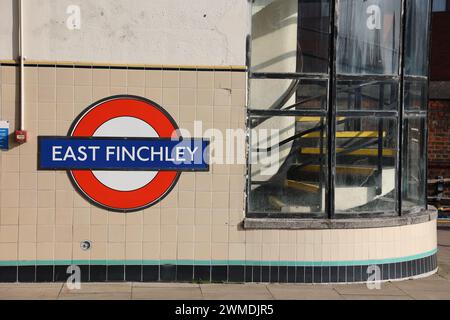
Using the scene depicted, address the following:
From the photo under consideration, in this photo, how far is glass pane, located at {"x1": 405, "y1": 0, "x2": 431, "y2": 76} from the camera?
9.09m

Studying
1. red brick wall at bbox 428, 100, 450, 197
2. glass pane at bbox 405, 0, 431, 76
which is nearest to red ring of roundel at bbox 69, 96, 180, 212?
glass pane at bbox 405, 0, 431, 76

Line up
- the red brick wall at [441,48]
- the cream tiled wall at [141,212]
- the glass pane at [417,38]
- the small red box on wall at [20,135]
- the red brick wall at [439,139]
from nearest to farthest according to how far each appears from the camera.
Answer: the small red box on wall at [20,135] < the cream tiled wall at [141,212] < the glass pane at [417,38] < the red brick wall at [439,139] < the red brick wall at [441,48]

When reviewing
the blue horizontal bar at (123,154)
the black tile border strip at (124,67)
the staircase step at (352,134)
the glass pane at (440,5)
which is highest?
the glass pane at (440,5)

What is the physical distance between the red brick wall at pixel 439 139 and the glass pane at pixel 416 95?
6.99 m

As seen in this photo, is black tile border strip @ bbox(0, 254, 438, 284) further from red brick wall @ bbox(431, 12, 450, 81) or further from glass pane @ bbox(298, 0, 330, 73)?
red brick wall @ bbox(431, 12, 450, 81)

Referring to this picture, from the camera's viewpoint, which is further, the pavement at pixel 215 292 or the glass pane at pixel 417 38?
the glass pane at pixel 417 38

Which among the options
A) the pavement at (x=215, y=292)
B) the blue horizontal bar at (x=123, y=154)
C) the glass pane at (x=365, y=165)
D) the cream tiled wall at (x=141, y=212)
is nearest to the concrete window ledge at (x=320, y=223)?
the cream tiled wall at (x=141, y=212)

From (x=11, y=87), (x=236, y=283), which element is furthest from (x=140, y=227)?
(x=11, y=87)

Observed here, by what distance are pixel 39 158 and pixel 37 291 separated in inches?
57.3

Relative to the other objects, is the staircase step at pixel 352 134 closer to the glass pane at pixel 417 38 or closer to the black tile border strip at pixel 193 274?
the glass pane at pixel 417 38

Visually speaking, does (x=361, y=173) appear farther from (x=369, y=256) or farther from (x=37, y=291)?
(x=37, y=291)

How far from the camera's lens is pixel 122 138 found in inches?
323

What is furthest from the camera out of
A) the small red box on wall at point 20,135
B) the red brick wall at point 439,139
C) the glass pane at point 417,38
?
the red brick wall at point 439,139

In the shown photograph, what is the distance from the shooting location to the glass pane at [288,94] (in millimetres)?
8469
